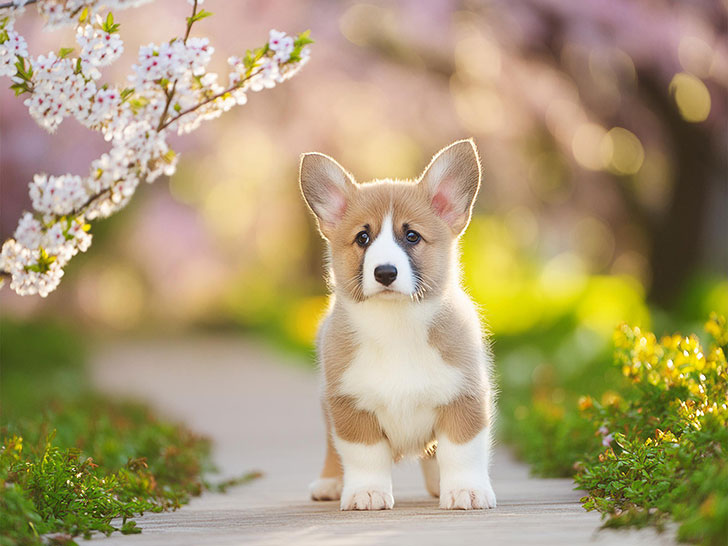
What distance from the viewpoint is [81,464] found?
446cm

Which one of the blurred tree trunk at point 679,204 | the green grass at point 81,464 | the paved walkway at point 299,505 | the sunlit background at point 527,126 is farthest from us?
the blurred tree trunk at point 679,204

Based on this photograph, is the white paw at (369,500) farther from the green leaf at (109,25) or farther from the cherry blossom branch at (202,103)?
the green leaf at (109,25)

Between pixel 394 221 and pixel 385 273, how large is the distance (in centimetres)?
30

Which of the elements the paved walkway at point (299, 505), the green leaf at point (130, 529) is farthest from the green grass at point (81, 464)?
the paved walkway at point (299, 505)

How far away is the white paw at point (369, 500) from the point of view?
4.45 meters

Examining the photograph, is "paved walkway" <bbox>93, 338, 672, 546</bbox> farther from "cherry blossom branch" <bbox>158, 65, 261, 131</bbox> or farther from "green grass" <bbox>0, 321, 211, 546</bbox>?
"cherry blossom branch" <bbox>158, 65, 261, 131</bbox>

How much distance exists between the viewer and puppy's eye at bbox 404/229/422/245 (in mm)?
4551

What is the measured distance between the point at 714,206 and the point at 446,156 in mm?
9697

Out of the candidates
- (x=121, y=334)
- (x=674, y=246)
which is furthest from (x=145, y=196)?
(x=674, y=246)

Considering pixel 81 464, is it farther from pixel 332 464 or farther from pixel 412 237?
pixel 412 237

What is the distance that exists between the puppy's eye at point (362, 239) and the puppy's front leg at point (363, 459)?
24.2 inches

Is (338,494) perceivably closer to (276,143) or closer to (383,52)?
(383,52)

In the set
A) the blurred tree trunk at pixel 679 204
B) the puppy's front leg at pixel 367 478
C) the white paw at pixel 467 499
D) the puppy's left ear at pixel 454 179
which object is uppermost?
the blurred tree trunk at pixel 679 204

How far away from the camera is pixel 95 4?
4.50m
